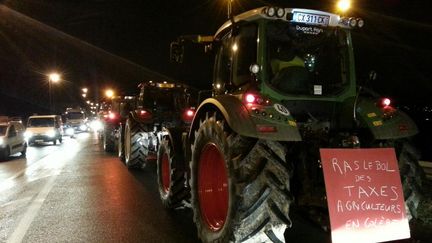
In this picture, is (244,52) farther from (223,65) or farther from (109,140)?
(109,140)

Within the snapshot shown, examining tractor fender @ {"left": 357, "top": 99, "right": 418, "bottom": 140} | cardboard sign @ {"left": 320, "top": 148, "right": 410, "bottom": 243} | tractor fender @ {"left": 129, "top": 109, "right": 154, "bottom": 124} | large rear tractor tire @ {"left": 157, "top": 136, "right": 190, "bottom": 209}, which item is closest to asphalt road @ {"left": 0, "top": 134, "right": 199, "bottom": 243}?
large rear tractor tire @ {"left": 157, "top": 136, "right": 190, "bottom": 209}

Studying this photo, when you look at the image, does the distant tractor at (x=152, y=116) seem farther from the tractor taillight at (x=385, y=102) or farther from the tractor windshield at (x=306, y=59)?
the tractor taillight at (x=385, y=102)

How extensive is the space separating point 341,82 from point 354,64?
1.00 ft

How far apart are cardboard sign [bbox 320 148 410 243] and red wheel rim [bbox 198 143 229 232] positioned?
1660 millimetres

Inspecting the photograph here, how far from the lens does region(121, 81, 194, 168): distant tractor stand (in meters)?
13.0

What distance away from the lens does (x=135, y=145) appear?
13.1m

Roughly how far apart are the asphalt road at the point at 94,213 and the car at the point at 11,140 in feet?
21.4

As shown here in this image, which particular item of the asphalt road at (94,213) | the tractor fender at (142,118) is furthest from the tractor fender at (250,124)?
the tractor fender at (142,118)

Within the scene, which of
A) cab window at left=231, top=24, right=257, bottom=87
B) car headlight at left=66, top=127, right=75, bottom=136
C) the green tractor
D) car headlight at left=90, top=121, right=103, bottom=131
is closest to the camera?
the green tractor

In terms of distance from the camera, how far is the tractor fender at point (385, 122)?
5430 millimetres

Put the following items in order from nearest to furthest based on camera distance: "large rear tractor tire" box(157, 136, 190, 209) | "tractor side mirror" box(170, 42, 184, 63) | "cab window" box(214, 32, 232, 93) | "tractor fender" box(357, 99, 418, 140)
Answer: "tractor fender" box(357, 99, 418, 140), "cab window" box(214, 32, 232, 93), "tractor side mirror" box(170, 42, 184, 63), "large rear tractor tire" box(157, 136, 190, 209)

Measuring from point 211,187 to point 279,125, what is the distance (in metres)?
1.66

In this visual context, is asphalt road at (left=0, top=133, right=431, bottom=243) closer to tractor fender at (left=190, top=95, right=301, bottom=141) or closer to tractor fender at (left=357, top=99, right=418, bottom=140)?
tractor fender at (left=357, top=99, right=418, bottom=140)

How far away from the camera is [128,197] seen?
30.8 feet
